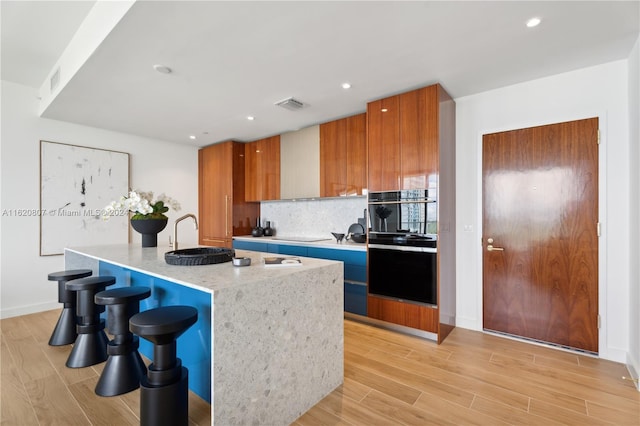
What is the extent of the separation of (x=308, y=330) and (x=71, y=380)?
1.86m

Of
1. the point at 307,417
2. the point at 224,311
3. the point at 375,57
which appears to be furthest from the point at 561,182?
the point at 224,311

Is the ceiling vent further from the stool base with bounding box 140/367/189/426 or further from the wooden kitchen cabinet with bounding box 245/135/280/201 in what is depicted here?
the stool base with bounding box 140/367/189/426

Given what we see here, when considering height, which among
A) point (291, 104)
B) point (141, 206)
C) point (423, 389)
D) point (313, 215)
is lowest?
point (423, 389)

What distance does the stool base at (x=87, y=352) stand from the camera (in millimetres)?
2355

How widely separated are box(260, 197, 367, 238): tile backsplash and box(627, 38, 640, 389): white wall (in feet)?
8.23

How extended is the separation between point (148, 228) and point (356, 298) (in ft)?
7.77

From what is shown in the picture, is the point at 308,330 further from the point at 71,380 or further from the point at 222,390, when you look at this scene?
the point at 71,380

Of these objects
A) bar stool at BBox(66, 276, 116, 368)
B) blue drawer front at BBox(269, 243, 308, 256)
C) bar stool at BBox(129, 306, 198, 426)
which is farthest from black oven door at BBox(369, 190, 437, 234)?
bar stool at BBox(66, 276, 116, 368)

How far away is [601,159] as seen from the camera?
2529 millimetres

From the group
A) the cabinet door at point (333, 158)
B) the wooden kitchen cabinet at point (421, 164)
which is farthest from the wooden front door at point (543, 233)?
the cabinet door at point (333, 158)

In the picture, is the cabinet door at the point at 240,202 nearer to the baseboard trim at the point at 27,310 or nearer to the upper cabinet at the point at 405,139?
the baseboard trim at the point at 27,310

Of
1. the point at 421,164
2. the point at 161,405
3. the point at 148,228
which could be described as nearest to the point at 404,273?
the point at 421,164

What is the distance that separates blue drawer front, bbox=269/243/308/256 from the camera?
3875 millimetres

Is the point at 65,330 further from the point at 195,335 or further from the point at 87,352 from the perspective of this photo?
the point at 195,335
